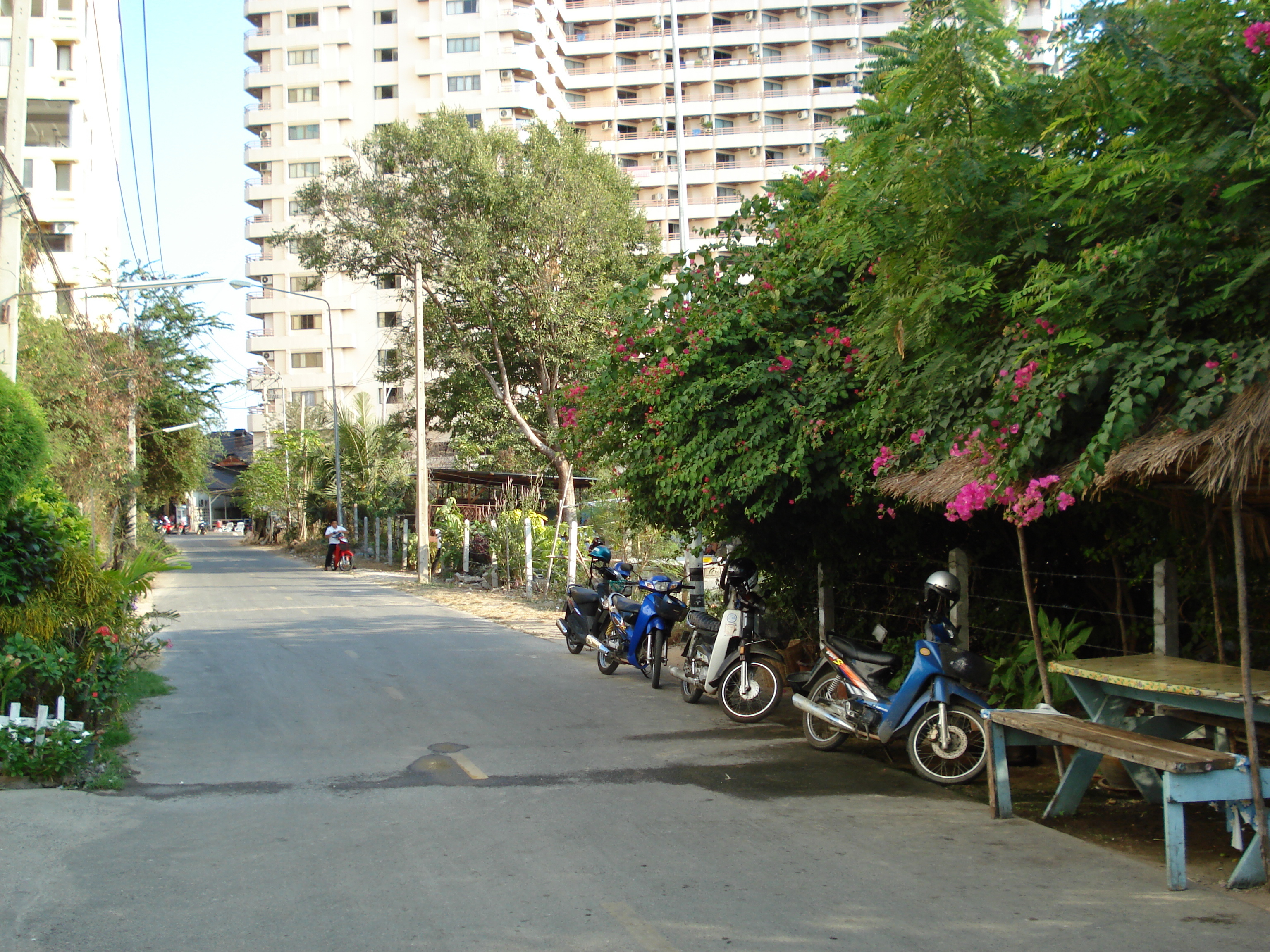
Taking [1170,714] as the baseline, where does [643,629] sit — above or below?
below

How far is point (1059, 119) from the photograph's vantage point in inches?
215

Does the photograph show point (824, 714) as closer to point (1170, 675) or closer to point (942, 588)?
point (942, 588)

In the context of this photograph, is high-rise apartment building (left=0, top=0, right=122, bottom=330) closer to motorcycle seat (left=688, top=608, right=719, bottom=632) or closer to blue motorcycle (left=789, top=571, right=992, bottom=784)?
motorcycle seat (left=688, top=608, right=719, bottom=632)

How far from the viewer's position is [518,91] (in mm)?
70438

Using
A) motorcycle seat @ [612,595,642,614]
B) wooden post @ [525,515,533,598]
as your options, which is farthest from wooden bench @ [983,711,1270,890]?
wooden post @ [525,515,533,598]

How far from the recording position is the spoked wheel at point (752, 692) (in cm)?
919

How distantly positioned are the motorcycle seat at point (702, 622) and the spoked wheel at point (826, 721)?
75.0 inches

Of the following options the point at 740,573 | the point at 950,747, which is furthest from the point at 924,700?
the point at 740,573

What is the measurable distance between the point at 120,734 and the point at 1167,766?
7367 millimetres

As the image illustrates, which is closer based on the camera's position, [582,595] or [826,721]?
[826,721]

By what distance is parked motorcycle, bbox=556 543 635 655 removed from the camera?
1300 centimetres

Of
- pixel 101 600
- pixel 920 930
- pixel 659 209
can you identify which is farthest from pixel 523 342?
pixel 659 209

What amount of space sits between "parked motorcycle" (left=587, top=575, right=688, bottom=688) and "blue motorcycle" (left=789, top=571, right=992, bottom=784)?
3133 millimetres

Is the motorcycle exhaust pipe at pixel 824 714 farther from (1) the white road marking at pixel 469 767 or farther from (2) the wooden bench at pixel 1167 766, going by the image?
(1) the white road marking at pixel 469 767
